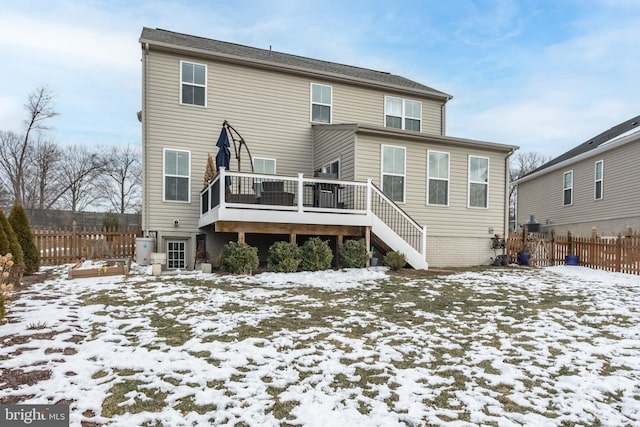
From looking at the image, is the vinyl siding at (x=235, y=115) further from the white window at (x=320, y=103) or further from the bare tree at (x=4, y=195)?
the bare tree at (x=4, y=195)

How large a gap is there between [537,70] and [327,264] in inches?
975

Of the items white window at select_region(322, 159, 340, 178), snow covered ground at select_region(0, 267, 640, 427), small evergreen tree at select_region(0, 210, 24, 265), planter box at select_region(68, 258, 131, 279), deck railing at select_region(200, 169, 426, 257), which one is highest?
white window at select_region(322, 159, 340, 178)

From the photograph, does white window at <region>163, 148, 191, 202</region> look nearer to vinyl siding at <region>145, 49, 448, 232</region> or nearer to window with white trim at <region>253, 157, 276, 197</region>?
vinyl siding at <region>145, 49, 448, 232</region>

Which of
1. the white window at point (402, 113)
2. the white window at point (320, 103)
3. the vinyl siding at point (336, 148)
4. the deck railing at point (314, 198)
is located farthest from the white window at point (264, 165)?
the white window at point (402, 113)

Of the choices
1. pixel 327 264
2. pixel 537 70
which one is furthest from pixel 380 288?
pixel 537 70

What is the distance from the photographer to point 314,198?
411 inches

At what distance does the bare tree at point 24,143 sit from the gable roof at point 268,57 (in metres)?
19.2

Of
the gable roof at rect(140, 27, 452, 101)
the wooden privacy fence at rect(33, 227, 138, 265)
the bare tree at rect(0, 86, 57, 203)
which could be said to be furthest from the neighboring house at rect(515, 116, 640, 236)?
the bare tree at rect(0, 86, 57, 203)

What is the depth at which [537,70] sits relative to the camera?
2578cm

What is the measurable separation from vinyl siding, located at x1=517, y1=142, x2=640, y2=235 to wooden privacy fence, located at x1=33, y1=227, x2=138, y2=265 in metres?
18.9

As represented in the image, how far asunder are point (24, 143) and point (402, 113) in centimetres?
2752

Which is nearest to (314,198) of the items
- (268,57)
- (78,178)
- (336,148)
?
(336,148)

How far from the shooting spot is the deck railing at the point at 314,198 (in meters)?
9.16

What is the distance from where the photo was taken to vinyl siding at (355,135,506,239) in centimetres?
1128
